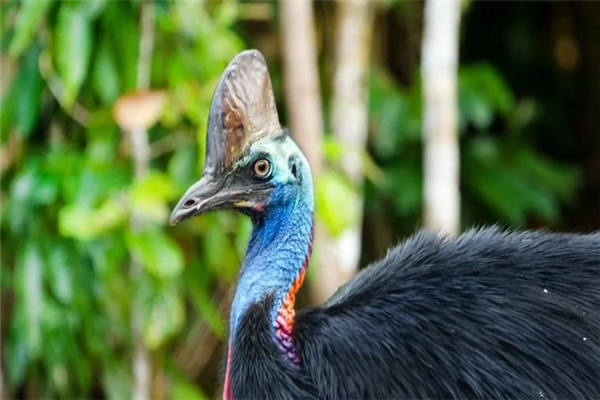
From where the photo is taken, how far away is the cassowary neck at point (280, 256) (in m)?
2.71

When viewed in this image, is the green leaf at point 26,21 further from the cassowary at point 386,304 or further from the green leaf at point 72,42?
the cassowary at point 386,304

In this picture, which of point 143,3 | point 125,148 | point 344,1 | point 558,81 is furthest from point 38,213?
point 558,81

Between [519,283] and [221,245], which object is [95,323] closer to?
[221,245]

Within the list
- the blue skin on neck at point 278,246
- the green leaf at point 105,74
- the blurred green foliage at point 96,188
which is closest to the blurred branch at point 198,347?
the blurred green foliage at point 96,188

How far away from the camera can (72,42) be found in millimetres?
4281

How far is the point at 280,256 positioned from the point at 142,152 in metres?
1.84

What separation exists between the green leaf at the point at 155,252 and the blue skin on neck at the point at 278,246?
4.70 feet

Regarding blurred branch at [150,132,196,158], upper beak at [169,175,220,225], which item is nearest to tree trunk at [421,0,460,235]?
blurred branch at [150,132,196,158]

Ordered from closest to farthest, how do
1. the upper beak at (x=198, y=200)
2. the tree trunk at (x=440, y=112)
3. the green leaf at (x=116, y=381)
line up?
the upper beak at (x=198, y=200) → the tree trunk at (x=440, y=112) → the green leaf at (x=116, y=381)

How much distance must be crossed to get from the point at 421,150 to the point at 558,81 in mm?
1442

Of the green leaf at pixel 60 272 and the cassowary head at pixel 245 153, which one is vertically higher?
the cassowary head at pixel 245 153

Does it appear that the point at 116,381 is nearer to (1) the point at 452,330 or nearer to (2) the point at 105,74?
(2) the point at 105,74

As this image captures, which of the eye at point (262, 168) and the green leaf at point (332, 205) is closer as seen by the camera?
the eye at point (262, 168)

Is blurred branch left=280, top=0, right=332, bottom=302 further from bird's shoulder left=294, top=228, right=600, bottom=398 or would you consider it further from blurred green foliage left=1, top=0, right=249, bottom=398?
bird's shoulder left=294, top=228, right=600, bottom=398
